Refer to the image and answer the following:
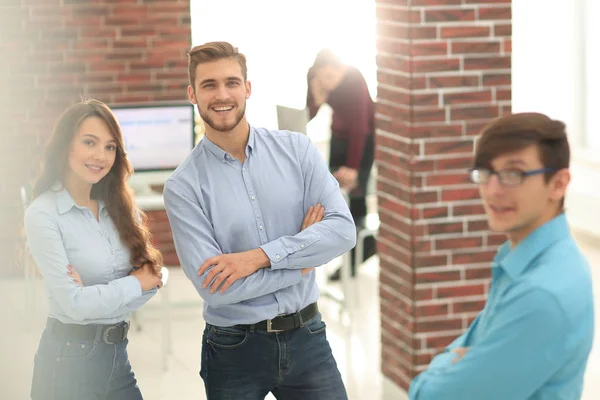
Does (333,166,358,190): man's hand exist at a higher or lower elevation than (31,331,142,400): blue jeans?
higher

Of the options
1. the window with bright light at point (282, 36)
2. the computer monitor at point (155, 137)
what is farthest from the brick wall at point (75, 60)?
the computer monitor at point (155, 137)

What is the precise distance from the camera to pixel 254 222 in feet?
9.39

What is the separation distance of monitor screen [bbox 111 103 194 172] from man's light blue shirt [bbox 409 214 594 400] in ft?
14.6

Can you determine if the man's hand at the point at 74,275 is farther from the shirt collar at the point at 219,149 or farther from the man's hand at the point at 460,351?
the man's hand at the point at 460,351

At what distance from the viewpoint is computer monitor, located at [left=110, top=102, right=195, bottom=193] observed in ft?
19.9

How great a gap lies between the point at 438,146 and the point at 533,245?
2.42 metres

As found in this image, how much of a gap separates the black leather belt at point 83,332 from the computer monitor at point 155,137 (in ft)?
10.6

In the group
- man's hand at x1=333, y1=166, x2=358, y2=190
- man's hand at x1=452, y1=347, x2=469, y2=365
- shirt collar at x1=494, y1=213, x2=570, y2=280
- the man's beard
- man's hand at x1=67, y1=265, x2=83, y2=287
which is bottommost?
man's hand at x1=333, y1=166, x2=358, y2=190

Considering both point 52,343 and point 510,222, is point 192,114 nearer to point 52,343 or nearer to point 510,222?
point 52,343

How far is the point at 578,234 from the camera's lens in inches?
339

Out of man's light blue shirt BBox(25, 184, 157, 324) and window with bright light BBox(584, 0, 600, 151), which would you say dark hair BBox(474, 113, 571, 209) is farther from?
window with bright light BBox(584, 0, 600, 151)

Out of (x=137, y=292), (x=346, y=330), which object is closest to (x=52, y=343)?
(x=137, y=292)

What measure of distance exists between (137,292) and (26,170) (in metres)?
4.63

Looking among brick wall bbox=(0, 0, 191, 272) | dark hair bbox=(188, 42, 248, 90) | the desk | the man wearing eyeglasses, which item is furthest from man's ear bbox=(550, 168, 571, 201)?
brick wall bbox=(0, 0, 191, 272)
